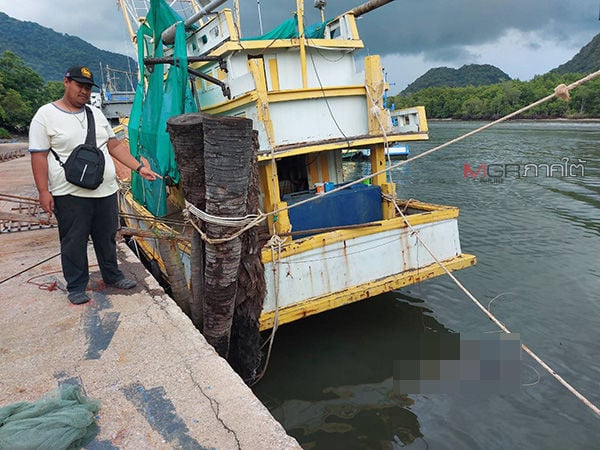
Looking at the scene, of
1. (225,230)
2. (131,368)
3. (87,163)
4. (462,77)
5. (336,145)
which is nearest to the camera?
(131,368)

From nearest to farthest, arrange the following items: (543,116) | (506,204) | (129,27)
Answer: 1. (129,27)
2. (506,204)
3. (543,116)

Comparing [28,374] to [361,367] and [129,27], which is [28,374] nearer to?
[361,367]

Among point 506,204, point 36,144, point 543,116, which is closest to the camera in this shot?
point 36,144

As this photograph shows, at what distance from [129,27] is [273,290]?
7699mm

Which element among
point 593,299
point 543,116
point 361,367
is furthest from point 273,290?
point 543,116

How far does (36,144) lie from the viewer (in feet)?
10.1

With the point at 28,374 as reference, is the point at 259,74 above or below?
above

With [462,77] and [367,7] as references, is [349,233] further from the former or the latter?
[462,77]

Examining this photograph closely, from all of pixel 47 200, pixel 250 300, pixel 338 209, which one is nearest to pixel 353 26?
pixel 338 209

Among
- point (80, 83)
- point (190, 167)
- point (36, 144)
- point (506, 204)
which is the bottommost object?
point (506, 204)

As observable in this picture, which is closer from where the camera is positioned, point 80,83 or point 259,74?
point 80,83

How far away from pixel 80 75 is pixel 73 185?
2.78 ft

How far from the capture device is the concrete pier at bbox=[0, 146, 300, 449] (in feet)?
7.00

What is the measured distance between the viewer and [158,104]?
5.57 metres
